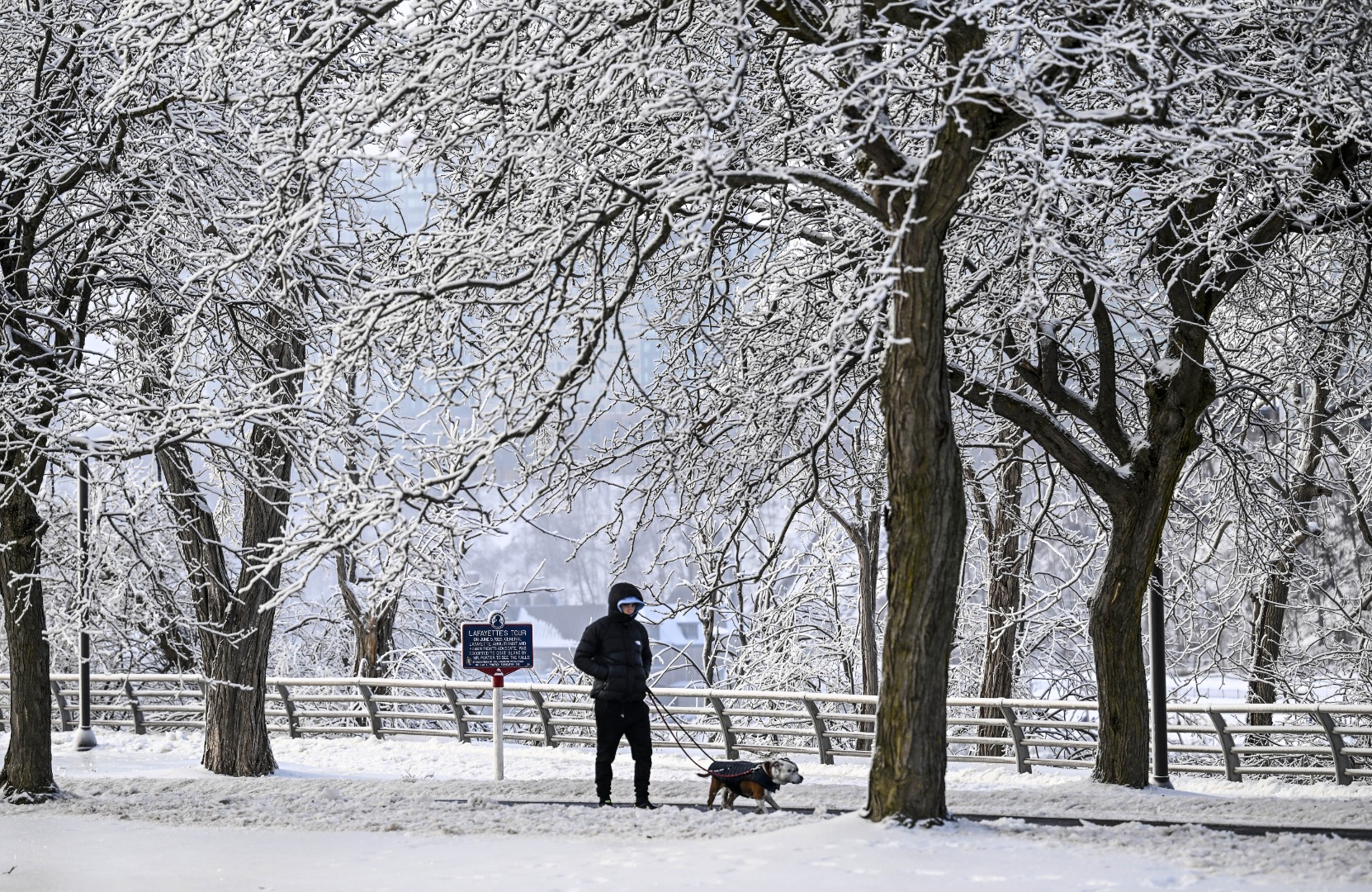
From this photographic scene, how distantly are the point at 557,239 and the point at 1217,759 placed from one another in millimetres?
13533

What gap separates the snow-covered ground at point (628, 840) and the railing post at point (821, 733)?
1480mm

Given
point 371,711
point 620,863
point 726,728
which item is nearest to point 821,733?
point 726,728

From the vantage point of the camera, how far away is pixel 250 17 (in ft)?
34.3

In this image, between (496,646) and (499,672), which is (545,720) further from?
(496,646)

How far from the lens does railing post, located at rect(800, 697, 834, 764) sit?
17.6 m

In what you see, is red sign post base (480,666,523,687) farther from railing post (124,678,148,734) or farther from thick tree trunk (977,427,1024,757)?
railing post (124,678,148,734)

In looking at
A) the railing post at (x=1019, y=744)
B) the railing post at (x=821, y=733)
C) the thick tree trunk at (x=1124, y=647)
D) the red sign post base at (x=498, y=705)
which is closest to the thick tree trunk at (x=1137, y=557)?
the thick tree trunk at (x=1124, y=647)

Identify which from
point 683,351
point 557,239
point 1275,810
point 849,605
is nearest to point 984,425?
point 683,351

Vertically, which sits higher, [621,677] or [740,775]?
[621,677]

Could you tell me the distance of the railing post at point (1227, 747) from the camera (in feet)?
51.6

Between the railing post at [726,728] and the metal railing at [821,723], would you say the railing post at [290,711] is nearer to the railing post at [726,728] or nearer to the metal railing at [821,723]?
the metal railing at [821,723]

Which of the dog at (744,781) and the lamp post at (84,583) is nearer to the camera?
the dog at (744,781)

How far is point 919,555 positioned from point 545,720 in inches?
459

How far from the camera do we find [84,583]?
44.0 ft
